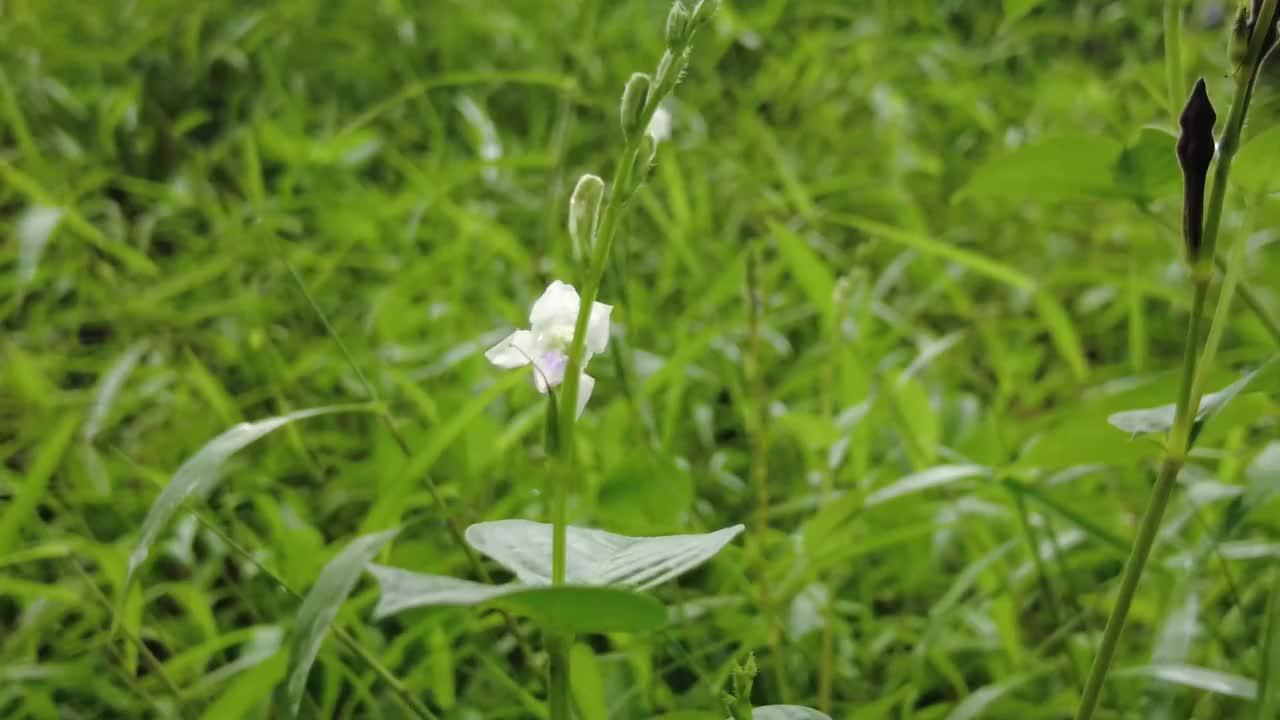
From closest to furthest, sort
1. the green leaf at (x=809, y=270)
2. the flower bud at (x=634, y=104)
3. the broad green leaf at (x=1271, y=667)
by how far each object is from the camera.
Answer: the flower bud at (x=634, y=104) → the broad green leaf at (x=1271, y=667) → the green leaf at (x=809, y=270)

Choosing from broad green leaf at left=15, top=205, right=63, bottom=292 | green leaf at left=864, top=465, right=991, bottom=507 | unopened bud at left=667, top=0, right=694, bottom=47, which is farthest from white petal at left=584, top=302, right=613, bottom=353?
broad green leaf at left=15, top=205, right=63, bottom=292

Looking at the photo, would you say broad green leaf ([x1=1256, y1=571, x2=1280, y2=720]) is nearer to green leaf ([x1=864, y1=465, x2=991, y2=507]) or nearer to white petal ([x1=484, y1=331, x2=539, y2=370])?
green leaf ([x1=864, y1=465, x2=991, y2=507])

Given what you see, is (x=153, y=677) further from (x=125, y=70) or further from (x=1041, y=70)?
(x=1041, y=70)

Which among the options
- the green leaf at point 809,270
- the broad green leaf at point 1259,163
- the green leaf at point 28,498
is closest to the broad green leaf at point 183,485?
the green leaf at point 28,498

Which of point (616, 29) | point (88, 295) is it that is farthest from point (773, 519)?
point (616, 29)

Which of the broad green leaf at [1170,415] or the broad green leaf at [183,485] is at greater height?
the broad green leaf at [1170,415]

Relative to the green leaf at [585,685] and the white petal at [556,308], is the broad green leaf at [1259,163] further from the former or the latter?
the green leaf at [585,685]
